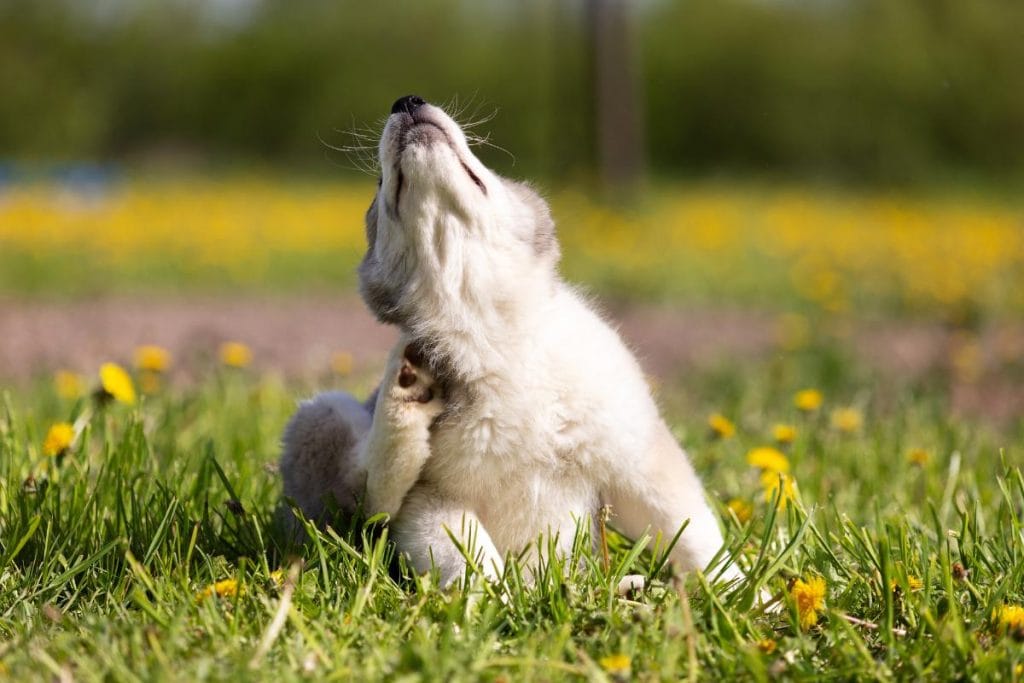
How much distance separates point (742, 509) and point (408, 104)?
138 cm

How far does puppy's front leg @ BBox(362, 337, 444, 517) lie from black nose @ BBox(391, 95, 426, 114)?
540 mm

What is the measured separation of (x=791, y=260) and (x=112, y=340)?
5482 millimetres

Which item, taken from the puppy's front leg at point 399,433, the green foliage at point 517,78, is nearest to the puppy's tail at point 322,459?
the puppy's front leg at point 399,433

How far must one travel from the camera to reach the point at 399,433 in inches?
91.7

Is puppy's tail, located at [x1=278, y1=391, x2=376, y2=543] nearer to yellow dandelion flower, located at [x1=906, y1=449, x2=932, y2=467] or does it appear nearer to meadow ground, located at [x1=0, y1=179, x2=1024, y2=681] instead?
meadow ground, located at [x1=0, y1=179, x2=1024, y2=681]

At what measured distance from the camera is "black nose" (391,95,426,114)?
2.54m

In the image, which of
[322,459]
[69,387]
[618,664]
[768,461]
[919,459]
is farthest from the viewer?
[69,387]

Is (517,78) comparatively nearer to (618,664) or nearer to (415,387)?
(415,387)

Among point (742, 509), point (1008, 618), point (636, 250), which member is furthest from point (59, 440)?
point (636, 250)

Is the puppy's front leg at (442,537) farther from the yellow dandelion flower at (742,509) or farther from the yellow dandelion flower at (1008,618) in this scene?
the yellow dandelion flower at (1008,618)

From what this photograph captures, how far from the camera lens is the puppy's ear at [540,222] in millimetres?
2680

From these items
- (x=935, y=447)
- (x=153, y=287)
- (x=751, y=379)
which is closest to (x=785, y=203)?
(x=153, y=287)

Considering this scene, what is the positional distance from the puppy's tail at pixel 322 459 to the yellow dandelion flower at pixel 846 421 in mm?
1712

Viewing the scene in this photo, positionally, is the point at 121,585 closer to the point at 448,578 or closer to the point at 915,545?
the point at 448,578
